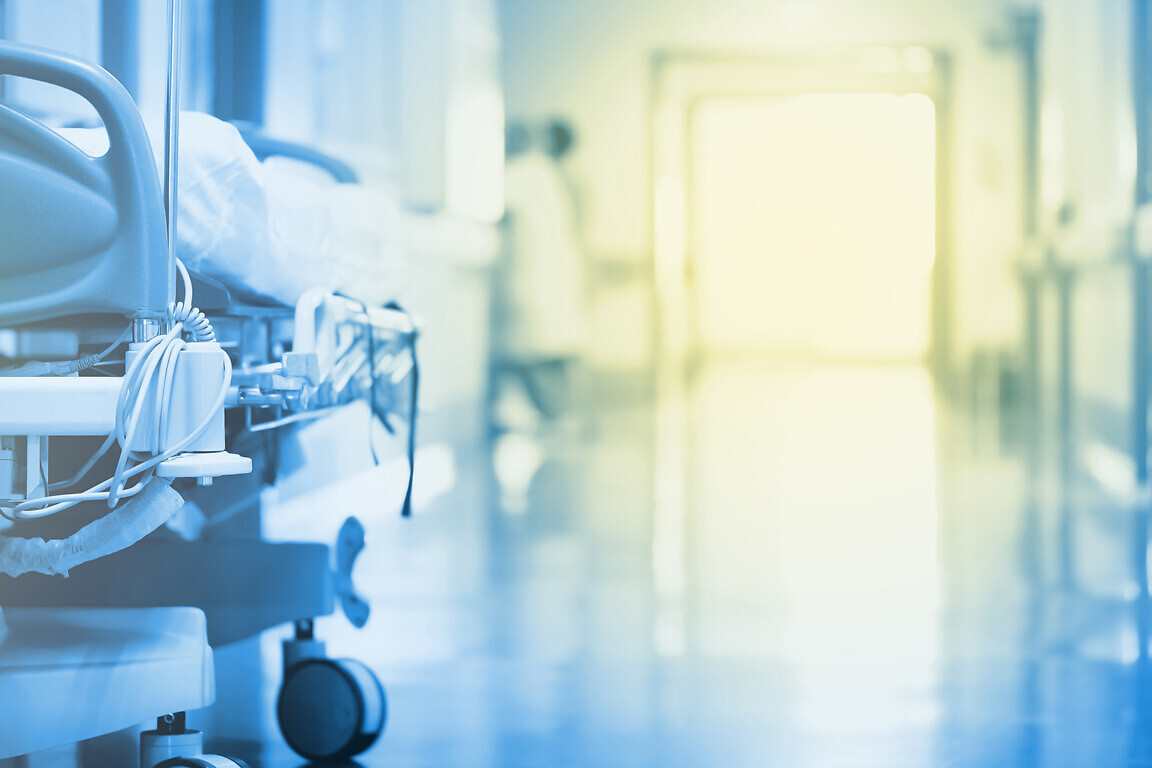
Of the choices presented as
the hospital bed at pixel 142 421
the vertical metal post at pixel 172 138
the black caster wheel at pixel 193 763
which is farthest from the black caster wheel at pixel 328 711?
the vertical metal post at pixel 172 138

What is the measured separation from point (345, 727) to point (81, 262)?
806 millimetres

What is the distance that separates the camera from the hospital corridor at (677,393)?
1.49 meters

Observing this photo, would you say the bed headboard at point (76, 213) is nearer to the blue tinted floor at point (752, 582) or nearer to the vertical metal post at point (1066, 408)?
the blue tinted floor at point (752, 582)

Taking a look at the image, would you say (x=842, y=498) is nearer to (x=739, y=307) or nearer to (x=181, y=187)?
(x=739, y=307)

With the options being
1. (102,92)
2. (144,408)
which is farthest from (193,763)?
(102,92)

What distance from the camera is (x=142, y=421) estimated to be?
0.86 meters

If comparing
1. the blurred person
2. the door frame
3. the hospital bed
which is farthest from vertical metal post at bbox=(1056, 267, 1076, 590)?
the hospital bed

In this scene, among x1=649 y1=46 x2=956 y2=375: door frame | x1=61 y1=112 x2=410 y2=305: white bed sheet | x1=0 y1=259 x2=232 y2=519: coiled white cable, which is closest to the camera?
x1=0 y1=259 x2=232 y2=519: coiled white cable

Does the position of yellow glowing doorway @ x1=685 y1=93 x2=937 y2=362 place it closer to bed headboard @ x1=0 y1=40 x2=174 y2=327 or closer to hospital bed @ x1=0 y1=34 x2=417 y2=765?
hospital bed @ x1=0 y1=34 x2=417 y2=765

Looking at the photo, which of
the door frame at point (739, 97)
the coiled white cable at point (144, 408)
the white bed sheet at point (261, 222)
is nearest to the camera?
the coiled white cable at point (144, 408)

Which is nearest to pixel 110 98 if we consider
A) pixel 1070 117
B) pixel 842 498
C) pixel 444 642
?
pixel 444 642

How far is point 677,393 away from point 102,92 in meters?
0.95

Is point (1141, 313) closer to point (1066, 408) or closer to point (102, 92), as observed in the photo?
point (1066, 408)

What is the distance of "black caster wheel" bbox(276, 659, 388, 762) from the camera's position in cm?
141
